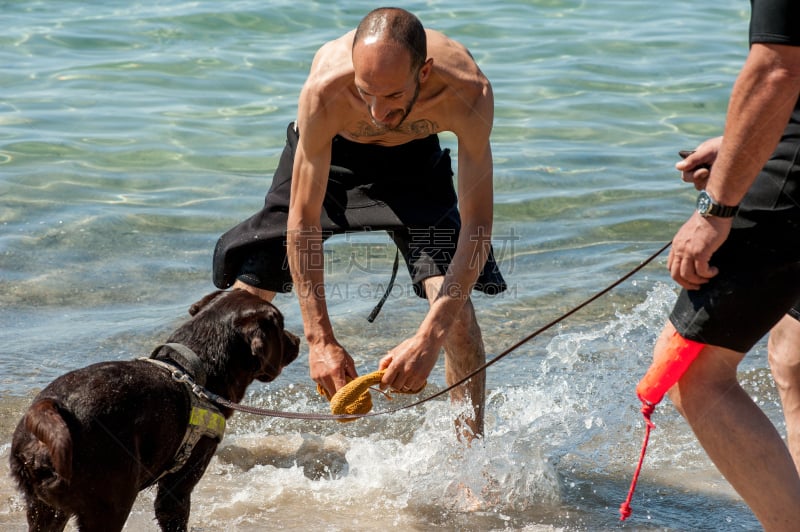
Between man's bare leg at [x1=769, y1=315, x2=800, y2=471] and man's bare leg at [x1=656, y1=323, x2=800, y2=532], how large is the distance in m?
0.45

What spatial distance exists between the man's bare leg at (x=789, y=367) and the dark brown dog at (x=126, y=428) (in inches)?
80.0

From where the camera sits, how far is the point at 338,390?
412 centimetres

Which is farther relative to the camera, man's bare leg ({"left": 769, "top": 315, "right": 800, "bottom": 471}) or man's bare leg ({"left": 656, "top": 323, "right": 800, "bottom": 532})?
man's bare leg ({"left": 769, "top": 315, "right": 800, "bottom": 471})

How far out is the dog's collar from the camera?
13.4 ft

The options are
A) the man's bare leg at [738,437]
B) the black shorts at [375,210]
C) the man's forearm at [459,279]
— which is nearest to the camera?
the man's bare leg at [738,437]

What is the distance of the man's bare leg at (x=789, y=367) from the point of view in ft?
12.2

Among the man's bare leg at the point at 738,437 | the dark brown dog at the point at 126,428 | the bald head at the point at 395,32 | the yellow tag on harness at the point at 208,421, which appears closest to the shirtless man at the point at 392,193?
the bald head at the point at 395,32

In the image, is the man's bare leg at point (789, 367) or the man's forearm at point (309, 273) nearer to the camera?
the man's bare leg at point (789, 367)

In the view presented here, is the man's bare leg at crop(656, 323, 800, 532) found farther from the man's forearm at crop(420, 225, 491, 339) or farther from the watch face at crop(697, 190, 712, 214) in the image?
the man's forearm at crop(420, 225, 491, 339)

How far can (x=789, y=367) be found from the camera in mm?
3758

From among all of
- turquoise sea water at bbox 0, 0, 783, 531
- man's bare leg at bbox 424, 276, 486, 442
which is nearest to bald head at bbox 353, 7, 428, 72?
man's bare leg at bbox 424, 276, 486, 442

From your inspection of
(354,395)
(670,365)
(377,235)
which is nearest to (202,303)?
(354,395)

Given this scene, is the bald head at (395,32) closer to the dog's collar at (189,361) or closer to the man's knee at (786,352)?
the dog's collar at (189,361)

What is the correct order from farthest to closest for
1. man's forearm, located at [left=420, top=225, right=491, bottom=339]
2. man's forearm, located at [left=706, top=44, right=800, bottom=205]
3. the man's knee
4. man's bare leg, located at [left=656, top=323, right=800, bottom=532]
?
man's forearm, located at [left=420, top=225, right=491, bottom=339] → the man's knee → man's bare leg, located at [left=656, top=323, right=800, bottom=532] → man's forearm, located at [left=706, top=44, right=800, bottom=205]
